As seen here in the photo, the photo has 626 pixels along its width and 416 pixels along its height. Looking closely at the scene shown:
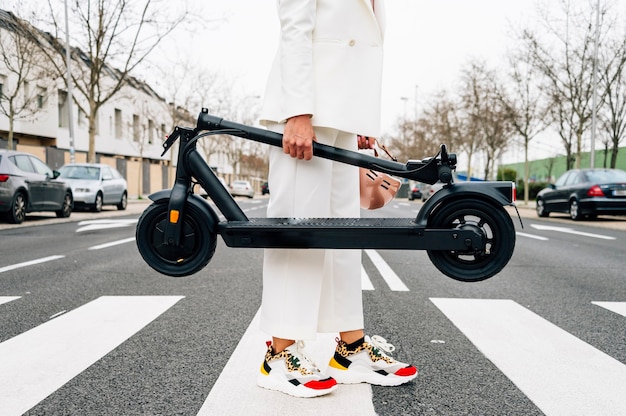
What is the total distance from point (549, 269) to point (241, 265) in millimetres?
3498

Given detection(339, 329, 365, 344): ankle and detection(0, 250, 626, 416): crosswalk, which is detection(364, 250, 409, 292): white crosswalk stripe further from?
detection(339, 329, 365, 344): ankle

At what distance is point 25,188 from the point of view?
1204 centimetres

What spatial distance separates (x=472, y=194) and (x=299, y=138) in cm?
78

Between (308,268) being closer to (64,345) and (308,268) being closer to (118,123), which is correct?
(64,345)

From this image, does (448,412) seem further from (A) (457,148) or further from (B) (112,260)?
(A) (457,148)

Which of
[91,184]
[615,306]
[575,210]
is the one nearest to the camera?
[615,306]

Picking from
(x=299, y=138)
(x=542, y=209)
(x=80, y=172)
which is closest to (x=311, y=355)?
(x=299, y=138)

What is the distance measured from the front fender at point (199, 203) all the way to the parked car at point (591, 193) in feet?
48.9

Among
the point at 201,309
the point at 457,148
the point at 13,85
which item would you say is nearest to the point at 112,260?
the point at 201,309

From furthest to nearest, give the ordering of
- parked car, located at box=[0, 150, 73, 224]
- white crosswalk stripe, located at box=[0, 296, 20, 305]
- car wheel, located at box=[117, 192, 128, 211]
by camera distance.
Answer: car wheel, located at box=[117, 192, 128, 211]
parked car, located at box=[0, 150, 73, 224]
white crosswalk stripe, located at box=[0, 296, 20, 305]

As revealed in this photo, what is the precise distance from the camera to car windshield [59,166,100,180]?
57.5 feet

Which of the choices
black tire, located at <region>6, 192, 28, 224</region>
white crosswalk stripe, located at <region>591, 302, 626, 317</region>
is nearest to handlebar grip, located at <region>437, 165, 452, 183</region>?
white crosswalk stripe, located at <region>591, 302, 626, 317</region>

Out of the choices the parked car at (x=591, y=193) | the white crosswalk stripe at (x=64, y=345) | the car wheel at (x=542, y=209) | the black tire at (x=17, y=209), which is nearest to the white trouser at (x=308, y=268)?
the white crosswalk stripe at (x=64, y=345)

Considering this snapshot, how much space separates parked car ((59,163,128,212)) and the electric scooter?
15630mm
